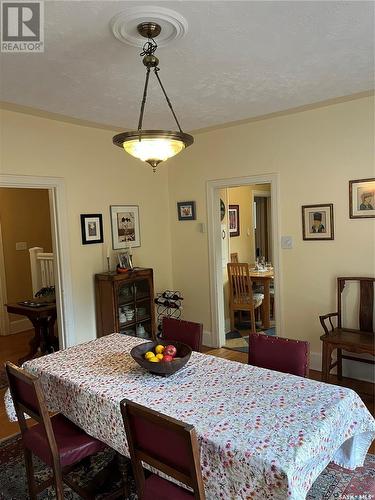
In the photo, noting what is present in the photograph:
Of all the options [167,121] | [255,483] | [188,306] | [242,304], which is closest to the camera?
[255,483]

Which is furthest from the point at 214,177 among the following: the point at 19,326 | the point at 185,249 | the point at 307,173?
the point at 19,326

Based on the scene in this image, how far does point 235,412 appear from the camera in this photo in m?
1.68

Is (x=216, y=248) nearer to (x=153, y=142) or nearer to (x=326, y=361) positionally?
(x=326, y=361)

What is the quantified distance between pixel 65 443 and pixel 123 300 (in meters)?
2.22

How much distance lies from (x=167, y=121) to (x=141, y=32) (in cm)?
188

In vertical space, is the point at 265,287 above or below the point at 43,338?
above

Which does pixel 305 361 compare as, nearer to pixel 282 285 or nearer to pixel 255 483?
pixel 255 483

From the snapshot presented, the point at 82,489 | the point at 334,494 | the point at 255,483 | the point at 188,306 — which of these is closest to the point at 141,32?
the point at 255,483

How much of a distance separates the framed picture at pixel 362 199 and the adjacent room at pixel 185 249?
0.04 ft

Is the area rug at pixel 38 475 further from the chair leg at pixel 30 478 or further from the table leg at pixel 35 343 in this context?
the table leg at pixel 35 343

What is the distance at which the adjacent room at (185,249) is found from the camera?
1.69 meters

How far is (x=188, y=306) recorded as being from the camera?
4.95m

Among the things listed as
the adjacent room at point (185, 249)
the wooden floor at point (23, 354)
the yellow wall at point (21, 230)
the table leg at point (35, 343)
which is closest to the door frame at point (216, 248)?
the adjacent room at point (185, 249)

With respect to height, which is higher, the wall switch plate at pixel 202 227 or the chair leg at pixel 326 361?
the wall switch plate at pixel 202 227
